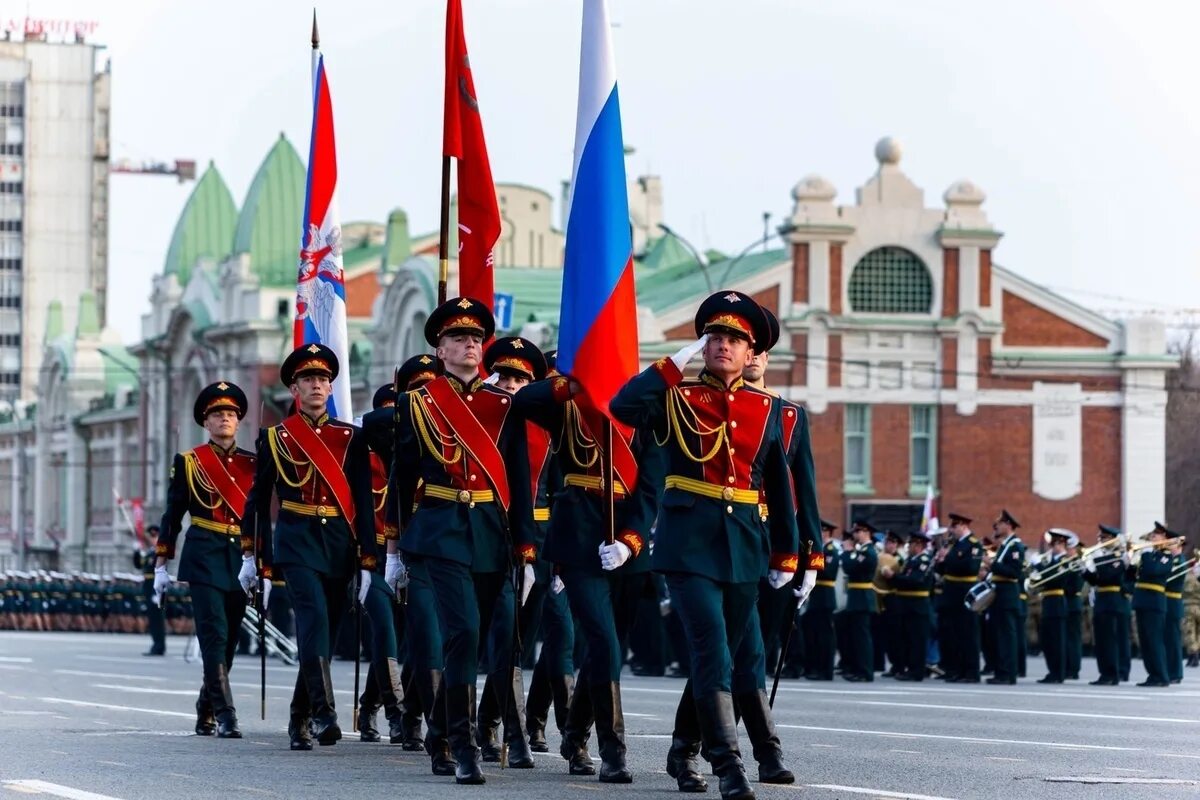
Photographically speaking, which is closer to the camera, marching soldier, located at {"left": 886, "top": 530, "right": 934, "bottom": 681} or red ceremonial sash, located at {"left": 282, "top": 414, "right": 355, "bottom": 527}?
red ceremonial sash, located at {"left": 282, "top": 414, "right": 355, "bottom": 527}

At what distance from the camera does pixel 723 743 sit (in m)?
10.5

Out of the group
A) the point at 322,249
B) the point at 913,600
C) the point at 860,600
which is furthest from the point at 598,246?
the point at 913,600

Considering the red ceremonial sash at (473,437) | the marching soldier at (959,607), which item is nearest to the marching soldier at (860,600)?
the marching soldier at (959,607)

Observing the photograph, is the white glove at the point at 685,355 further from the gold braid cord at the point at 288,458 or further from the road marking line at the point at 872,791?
the gold braid cord at the point at 288,458

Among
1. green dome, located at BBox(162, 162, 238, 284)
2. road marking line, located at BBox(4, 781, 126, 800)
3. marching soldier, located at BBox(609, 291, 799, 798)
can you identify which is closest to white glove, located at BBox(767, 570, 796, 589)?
marching soldier, located at BBox(609, 291, 799, 798)

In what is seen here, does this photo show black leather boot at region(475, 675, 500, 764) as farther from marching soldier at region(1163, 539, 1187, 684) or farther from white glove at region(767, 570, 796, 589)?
marching soldier at region(1163, 539, 1187, 684)

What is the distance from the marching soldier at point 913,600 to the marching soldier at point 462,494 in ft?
49.3

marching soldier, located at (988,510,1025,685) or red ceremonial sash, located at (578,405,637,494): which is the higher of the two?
red ceremonial sash, located at (578,405,637,494)

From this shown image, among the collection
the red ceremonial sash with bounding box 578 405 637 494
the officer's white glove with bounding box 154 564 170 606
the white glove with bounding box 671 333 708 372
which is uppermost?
the white glove with bounding box 671 333 708 372

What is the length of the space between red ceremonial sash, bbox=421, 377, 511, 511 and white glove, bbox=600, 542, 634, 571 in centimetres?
81

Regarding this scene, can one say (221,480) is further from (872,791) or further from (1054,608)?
(1054,608)

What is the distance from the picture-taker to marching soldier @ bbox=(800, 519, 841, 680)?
2653 centimetres

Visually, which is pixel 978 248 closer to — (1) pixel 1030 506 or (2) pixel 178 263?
(1) pixel 1030 506

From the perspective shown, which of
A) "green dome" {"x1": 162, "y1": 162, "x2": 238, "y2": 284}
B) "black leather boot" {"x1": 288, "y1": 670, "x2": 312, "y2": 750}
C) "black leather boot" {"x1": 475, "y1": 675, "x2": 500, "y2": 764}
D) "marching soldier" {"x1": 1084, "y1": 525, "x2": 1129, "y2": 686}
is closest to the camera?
"black leather boot" {"x1": 475, "y1": 675, "x2": 500, "y2": 764}
